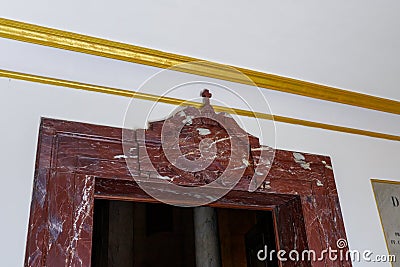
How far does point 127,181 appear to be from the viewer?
1.67 meters

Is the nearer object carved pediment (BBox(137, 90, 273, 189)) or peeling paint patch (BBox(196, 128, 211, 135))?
carved pediment (BBox(137, 90, 273, 189))

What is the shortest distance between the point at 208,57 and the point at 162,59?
0.20m

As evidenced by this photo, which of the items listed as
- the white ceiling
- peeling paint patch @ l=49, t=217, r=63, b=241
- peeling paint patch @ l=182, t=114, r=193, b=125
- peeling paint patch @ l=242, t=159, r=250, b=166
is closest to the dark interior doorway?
peeling paint patch @ l=242, t=159, r=250, b=166

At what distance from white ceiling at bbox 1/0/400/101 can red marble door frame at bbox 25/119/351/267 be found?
1.33 feet

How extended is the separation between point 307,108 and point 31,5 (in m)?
1.34

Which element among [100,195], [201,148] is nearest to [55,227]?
[100,195]

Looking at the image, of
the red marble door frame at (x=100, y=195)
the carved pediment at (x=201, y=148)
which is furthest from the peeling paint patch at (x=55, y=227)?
the carved pediment at (x=201, y=148)

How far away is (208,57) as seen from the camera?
1829 millimetres

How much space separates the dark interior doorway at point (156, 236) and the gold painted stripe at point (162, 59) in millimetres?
821

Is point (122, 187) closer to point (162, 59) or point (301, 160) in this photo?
point (162, 59)

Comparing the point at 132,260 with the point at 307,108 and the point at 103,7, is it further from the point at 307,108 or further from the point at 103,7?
the point at 103,7

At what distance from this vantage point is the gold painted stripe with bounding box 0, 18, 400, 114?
5.25ft

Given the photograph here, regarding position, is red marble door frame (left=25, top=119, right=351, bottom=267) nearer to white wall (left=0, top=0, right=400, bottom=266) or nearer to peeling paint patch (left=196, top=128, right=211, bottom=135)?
white wall (left=0, top=0, right=400, bottom=266)

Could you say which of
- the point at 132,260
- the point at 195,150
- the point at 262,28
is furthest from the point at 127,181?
the point at 132,260
